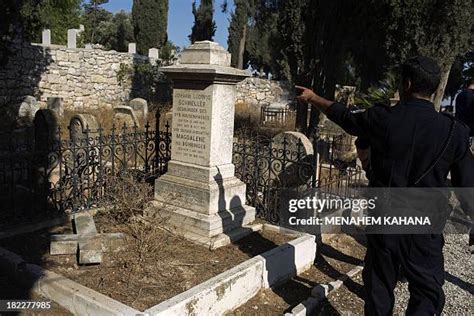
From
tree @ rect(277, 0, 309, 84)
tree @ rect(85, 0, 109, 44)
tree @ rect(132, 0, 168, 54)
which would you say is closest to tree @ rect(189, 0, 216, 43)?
tree @ rect(132, 0, 168, 54)

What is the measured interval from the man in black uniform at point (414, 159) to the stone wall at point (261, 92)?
850 inches

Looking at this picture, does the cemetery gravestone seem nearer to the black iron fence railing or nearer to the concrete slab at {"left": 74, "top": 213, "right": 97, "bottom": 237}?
the black iron fence railing

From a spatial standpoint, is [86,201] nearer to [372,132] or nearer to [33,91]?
[372,132]

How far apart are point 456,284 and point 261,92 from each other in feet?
67.0

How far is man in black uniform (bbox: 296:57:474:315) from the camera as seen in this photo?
2.54 metres

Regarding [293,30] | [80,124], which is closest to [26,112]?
[80,124]

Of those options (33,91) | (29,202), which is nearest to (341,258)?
(29,202)

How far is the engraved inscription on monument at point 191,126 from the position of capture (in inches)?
194

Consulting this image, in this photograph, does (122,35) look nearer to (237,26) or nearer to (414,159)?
(237,26)

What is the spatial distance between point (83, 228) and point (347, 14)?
9.53 metres

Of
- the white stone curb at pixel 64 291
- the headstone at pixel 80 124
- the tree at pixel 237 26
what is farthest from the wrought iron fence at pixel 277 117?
the white stone curb at pixel 64 291

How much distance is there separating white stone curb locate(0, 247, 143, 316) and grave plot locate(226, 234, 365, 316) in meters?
1.08

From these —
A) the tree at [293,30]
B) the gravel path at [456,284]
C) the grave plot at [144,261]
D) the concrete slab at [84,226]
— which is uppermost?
the tree at [293,30]

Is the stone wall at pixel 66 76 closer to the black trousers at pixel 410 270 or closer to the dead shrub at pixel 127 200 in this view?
the dead shrub at pixel 127 200
